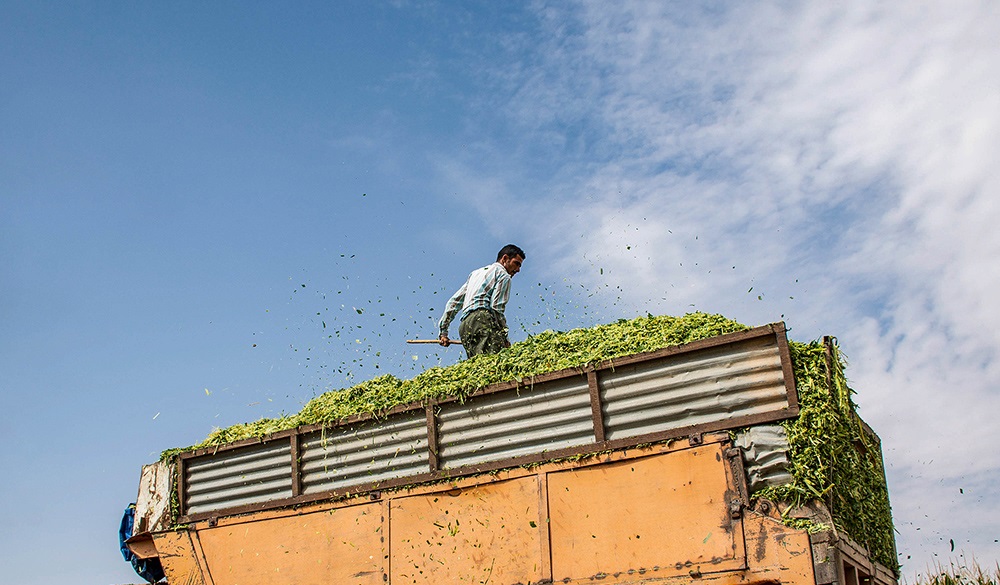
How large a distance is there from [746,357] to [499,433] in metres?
1.92

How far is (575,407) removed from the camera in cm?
607

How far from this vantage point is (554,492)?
585 cm

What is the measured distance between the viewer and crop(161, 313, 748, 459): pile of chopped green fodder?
6.11m

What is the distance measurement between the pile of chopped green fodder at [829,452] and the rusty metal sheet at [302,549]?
3.03m

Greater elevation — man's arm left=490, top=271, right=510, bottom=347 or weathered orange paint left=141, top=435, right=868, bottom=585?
man's arm left=490, top=271, right=510, bottom=347

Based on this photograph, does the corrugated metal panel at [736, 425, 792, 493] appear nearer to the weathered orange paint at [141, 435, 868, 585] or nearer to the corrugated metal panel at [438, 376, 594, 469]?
the weathered orange paint at [141, 435, 868, 585]

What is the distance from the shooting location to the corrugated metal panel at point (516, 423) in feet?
19.8

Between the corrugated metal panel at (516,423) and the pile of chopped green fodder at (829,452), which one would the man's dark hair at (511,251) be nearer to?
the corrugated metal panel at (516,423)

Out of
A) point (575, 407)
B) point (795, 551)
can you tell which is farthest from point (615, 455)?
point (795, 551)

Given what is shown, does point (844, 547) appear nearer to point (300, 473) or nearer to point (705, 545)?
point (705, 545)

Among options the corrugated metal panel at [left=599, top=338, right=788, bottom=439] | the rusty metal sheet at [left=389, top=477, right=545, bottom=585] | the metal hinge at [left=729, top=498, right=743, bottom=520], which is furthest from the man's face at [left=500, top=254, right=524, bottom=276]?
the metal hinge at [left=729, top=498, right=743, bottom=520]

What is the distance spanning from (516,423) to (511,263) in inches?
118

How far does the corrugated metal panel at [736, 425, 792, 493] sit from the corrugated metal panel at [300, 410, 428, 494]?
2514mm

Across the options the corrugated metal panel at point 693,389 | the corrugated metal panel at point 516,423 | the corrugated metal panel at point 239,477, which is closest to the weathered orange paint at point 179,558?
the corrugated metal panel at point 239,477
